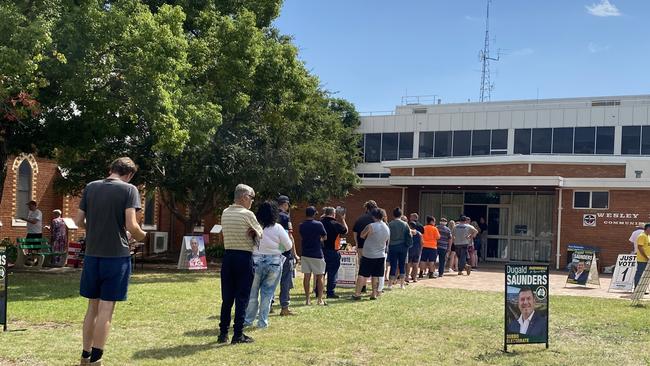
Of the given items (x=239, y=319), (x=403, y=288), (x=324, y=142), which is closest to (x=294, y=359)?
(x=239, y=319)

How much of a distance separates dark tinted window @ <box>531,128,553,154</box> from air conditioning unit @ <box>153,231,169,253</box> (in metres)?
22.2

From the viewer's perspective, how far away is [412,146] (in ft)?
147

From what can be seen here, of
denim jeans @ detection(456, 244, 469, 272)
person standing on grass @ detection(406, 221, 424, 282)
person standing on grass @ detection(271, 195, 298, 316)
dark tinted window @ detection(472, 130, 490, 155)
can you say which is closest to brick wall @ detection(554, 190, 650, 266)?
denim jeans @ detection(456, 244, 469, 272)

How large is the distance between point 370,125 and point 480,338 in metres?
37.2

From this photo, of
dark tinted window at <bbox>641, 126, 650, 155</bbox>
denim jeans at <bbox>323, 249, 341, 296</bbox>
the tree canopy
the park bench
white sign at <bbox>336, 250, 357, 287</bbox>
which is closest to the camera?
denim jeans at <bbox>323, 249, 341, 296</bbox>

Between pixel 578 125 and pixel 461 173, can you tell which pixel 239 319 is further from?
pixel 578 125

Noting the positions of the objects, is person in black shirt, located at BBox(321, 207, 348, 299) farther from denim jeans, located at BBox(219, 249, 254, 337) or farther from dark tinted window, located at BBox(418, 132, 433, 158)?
dark tinted window, located at BBox(418, 132, 433, 158)

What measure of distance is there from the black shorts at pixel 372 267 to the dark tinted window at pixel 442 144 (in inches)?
1237

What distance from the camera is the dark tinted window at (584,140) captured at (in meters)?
40.8

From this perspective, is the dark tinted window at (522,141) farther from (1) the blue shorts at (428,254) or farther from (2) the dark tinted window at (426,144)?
(1) the blue shorts at (428,254)

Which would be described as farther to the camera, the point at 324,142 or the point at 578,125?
the point at 578,125

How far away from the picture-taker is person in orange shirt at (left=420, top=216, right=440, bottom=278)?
1903 cm

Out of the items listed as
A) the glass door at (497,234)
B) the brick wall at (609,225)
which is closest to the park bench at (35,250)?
the brick wall at (609,225)

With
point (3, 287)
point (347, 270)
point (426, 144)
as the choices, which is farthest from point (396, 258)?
point (426, 144)
